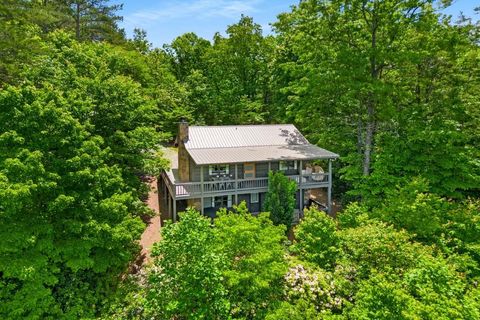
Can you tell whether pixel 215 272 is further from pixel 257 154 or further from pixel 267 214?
pixel 257 154

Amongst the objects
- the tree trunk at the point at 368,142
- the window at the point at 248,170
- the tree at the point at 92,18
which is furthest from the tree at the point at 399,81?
the tree at the point at 92,18

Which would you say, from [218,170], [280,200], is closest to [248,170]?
[218,170]

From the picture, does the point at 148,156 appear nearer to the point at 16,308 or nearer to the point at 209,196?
the point at 209,196

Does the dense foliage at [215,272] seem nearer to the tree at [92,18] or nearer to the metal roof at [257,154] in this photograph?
the metal roof at [257,154]

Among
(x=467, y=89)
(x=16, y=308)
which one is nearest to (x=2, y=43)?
(x=16, y=308)

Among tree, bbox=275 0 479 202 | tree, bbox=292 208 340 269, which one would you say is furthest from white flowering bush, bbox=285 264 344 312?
tree, bbox=275 0 479 202
